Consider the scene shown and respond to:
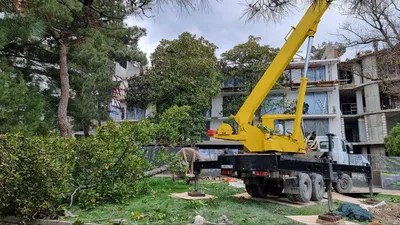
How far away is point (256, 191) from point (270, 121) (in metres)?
2.10

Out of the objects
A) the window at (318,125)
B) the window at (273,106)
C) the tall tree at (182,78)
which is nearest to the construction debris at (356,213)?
the tall tree at (182,78)

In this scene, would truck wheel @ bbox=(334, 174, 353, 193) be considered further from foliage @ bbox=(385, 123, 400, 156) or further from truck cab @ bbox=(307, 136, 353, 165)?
foliage @ bbox=(385, 123, 400, 156)

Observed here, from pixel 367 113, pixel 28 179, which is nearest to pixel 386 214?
pixel 28 179

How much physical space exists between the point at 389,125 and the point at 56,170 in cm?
2935

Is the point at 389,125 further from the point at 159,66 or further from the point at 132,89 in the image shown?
the point at 132,89

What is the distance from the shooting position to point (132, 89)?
2427 cm

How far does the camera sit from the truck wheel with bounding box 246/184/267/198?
8.69 m

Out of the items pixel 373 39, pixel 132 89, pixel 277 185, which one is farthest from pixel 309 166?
pixel 132 89

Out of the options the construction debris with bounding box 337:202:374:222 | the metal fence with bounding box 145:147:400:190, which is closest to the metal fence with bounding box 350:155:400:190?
the metal fence with bounding box 145:147:400:190

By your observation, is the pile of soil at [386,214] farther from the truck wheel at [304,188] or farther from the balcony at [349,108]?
the balcony at [349,108]

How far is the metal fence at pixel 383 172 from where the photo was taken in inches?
534

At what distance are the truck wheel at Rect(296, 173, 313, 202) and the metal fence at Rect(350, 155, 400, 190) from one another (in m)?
7.08

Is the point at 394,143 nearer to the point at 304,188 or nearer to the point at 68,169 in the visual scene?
the point at 304,188

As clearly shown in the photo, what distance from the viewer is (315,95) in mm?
26000
